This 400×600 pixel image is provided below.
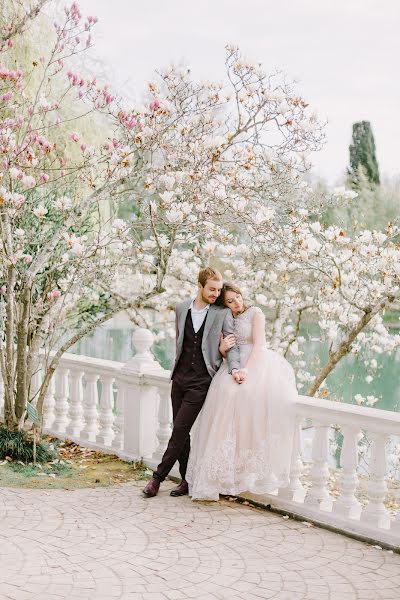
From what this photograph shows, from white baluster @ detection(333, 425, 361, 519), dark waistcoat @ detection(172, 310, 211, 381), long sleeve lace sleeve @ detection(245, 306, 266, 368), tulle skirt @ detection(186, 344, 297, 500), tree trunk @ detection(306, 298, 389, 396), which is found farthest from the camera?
tree trunk @ detection(306, 298, 389, 396)

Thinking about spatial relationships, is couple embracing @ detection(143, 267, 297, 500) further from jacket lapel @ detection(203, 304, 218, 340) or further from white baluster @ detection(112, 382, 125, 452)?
white baluster @ detection(112, 382, 125, 452)

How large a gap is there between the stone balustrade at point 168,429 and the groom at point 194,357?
570 mm

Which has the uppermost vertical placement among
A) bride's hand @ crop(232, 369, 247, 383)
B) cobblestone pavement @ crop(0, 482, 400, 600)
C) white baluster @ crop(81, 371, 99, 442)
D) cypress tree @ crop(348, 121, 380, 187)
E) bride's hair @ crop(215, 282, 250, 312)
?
cypress tree @ crop(348, 121, 380, 187)

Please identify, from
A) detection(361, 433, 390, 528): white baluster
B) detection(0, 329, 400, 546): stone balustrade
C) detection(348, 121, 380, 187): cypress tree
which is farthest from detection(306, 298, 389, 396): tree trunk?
detection(348, 121, 380, 187): cypress tree

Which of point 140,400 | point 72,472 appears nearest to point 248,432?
point 140,400

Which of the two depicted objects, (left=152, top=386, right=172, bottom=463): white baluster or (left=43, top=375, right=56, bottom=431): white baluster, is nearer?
(left=152, top=386, right=172, bottom=463): white baluster

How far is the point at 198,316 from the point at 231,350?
0.38m

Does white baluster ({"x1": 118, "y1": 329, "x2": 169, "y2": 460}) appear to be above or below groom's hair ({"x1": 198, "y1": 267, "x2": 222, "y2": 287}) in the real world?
below

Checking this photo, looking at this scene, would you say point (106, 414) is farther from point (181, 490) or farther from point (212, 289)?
point (212, 289)

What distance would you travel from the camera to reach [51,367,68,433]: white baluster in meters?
7.12

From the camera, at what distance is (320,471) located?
16.5 feet

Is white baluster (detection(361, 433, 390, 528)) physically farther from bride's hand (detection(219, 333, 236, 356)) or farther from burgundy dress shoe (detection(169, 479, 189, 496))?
burgundy dress shoe (detection(169, 479, 189, 496))

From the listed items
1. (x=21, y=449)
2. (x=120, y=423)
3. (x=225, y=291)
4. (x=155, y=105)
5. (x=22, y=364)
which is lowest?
(x=21, y=449)

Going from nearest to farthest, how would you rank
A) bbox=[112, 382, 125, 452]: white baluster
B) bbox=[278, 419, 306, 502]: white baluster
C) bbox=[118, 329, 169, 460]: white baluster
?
bbox=[278, 419, 306, 502]: white baluster → bbox=[118, 329, 169, 460]: white baluster → bbox=[112, 382, 125, 452]: white baluster
